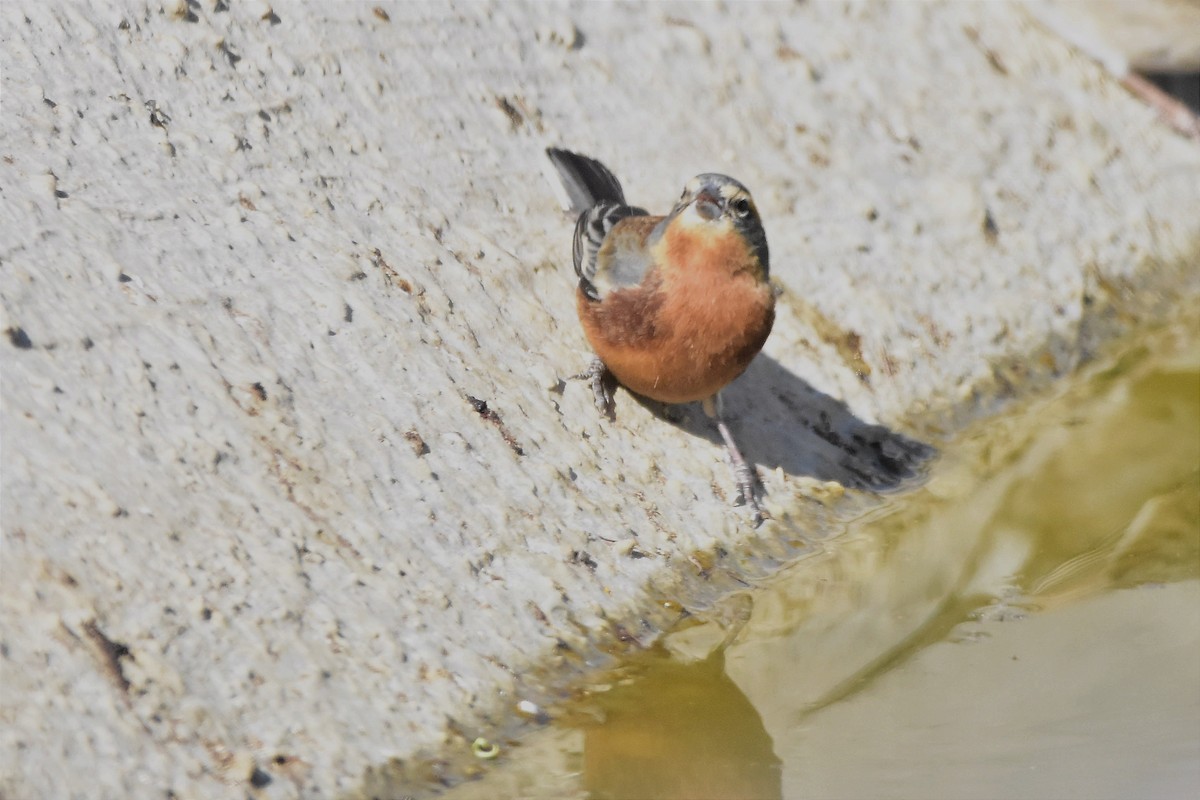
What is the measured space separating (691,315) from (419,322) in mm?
1206

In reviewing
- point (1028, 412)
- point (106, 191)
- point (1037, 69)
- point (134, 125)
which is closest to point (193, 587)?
point (106, 191)

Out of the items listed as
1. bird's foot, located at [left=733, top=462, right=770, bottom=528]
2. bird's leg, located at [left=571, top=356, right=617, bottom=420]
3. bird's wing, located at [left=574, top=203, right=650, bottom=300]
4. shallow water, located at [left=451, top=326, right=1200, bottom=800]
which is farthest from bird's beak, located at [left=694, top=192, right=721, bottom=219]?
shallow water, located at [left=451, top=326, right=1200, bottom=800]

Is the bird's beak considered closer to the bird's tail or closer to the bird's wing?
the bird's wing

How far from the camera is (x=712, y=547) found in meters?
6.71

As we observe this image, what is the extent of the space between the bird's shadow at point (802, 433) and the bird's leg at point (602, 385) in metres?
0.23

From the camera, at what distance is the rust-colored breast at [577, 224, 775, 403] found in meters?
6.56

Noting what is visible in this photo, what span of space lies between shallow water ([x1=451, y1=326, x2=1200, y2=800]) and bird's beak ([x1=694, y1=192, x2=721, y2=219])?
1647mm

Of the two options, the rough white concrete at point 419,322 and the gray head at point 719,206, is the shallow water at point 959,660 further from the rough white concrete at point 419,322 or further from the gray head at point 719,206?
the gray head at point 719,206

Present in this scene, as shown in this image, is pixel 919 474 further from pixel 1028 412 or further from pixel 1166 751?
pixel 1166 751

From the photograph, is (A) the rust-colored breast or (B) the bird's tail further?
(B) the bird's tail

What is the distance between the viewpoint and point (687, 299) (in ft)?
21.5

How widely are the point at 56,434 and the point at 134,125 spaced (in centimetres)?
186

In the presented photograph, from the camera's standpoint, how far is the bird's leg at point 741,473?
6.98 m

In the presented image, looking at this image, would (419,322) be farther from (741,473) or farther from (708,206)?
(741,473)
